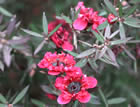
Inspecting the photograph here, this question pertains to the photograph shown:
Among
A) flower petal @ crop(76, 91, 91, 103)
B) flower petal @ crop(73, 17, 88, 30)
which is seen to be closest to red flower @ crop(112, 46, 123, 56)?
flower petal @ crop(73, 17, 88, 30)

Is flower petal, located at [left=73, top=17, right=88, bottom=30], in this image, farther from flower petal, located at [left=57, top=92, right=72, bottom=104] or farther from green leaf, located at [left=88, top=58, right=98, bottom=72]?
flower petal, located at [left=57, top=92, right=72, bottom=104]

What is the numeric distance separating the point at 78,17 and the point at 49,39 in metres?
0.23

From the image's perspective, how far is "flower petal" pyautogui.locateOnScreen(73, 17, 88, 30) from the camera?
1.28m

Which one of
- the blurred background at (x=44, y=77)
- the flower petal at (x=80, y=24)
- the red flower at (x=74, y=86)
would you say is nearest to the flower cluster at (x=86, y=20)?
the flower petal at (x=80, y=24)

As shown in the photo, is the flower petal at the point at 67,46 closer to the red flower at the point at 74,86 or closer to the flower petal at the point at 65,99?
the red flower at the point at 74,86

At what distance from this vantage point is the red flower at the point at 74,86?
1.17 metres

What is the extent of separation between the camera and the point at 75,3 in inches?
66.3

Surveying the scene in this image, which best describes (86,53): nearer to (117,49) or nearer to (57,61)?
(57,61)

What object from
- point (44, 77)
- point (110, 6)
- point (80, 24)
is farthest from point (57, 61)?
point (44, 77)

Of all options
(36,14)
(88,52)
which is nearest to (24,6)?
(36,14)

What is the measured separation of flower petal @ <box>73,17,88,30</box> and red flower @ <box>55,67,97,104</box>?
0.24 m

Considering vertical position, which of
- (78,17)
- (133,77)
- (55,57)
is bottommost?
(133,77)

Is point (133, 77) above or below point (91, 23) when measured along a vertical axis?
below

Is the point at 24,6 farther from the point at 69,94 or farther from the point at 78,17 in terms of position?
the point at 69,94
